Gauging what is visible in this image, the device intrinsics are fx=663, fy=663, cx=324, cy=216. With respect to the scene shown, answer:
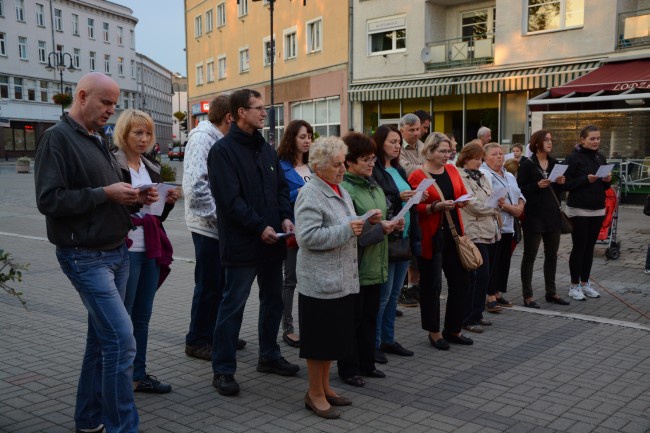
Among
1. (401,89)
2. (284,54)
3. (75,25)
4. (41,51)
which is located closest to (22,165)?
(284,54)

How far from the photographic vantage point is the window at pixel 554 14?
20.6 metres

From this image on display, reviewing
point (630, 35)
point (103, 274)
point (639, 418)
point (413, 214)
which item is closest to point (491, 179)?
point (413, 214)

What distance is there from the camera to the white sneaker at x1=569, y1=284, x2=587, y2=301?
26.1 ft

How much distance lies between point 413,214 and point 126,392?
2.92 metres

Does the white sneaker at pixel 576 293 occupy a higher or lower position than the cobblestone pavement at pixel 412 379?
higher

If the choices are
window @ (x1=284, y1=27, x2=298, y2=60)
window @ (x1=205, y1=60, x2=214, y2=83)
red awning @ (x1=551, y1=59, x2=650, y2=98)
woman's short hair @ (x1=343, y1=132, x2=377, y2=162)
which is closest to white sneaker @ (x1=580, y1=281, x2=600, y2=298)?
woman's short hair @ (x1=343, y1=132, x2=377, y2=162)

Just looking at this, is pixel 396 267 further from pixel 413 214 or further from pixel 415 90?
pixel 415 90

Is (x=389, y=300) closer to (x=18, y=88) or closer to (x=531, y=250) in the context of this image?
(x=531, y=250)

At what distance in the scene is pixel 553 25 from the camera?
21344 mm

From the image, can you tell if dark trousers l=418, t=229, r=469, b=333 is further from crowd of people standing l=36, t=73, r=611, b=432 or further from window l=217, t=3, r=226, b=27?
window l=217, t=3, r=226, b=27

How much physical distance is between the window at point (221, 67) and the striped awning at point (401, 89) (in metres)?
15.9

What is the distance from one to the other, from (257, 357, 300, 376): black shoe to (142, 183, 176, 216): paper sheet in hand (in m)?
1.55

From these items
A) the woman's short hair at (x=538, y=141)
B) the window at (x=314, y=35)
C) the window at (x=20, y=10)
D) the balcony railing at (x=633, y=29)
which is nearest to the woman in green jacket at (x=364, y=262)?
the woman's short hair at (x=538, y=141)

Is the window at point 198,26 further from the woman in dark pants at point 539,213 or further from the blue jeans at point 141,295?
the blue jeans at point 141,295
